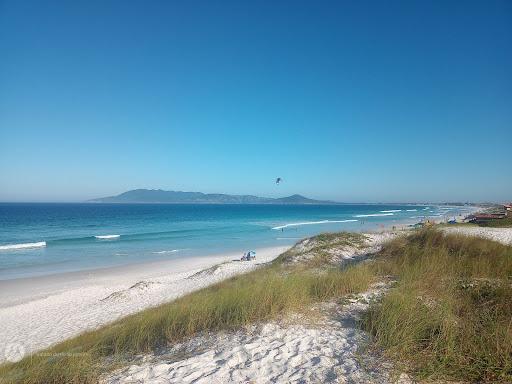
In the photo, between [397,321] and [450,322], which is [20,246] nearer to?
[397,321]

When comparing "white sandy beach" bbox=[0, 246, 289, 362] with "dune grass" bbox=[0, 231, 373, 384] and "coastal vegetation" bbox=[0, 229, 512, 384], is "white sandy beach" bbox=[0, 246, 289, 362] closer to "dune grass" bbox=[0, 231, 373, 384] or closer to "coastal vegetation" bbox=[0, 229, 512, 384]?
"dune grass" bbox=[0, 231, 373, 384]

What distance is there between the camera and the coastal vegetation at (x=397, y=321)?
3.79 m

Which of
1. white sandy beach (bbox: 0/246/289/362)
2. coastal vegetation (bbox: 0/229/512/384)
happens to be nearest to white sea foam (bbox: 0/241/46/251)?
white sandy beach (bbox: 0/246/289/362)

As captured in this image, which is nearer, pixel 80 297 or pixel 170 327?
pixel 170 327

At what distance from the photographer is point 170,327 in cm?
536

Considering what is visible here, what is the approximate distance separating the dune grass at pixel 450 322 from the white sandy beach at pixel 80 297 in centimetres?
831

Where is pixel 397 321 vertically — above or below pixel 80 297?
above

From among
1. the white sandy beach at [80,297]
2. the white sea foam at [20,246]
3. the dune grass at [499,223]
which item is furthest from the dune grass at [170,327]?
the white sea foam at [20,246]

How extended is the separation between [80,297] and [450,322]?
15.4 metres

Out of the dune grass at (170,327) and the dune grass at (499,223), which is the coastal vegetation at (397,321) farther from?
the dune grass at (499,223)

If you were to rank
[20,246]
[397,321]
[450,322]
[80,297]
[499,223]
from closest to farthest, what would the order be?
1. [450,322]
2. [397,321]
3. [80,297]
4. [499,223]
5. [20,246]

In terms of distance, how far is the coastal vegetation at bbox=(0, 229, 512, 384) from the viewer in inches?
149

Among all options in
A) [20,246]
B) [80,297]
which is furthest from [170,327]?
[20,246]

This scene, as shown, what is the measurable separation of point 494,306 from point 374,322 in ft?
6.32
